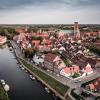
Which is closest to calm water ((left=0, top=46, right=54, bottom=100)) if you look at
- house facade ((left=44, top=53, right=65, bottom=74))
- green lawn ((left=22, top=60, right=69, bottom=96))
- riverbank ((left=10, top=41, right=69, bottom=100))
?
riverbank ((left=10, top=41, right=69, bottom=100))

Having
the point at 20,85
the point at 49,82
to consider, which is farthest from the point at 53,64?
the point at 20,85

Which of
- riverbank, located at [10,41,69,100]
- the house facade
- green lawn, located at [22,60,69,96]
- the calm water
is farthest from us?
the house facade

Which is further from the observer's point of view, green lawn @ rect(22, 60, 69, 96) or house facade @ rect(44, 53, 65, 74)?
house facade @ rect(44, 53, 65, 74)

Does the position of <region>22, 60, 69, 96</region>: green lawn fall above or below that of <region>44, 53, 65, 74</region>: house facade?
below

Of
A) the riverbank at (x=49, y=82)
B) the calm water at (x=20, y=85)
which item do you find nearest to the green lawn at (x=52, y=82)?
the riverbank at (x=49, y=82)

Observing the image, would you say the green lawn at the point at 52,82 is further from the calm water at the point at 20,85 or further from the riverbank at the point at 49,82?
the calm water at the point at 20,85

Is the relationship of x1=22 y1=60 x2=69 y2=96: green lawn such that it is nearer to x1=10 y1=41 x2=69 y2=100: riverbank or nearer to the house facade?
x1=10 y1=41 x2=69 y2=100: riverbank

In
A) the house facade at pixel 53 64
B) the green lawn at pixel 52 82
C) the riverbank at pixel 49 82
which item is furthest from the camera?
the house facade at pixel 53 64

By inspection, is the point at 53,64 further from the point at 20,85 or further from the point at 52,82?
the point at 20,85

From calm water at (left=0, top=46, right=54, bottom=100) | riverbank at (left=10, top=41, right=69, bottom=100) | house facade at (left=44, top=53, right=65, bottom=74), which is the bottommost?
calm water at (left=0, top=46, right=54, bottom=100)
